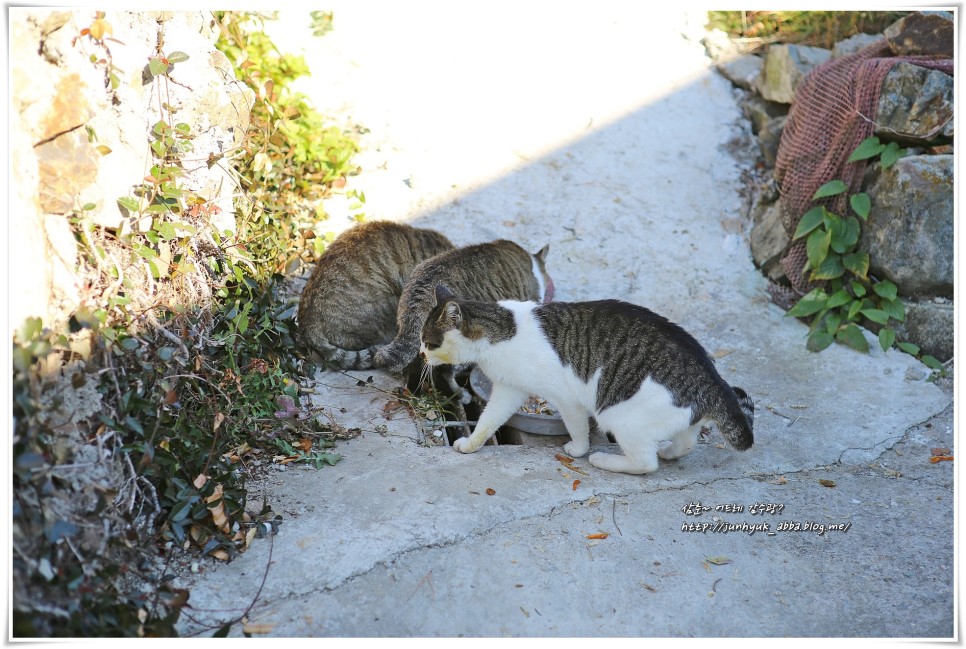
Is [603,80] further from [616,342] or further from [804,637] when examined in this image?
[804,637]

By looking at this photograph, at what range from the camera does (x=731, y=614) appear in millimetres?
3049

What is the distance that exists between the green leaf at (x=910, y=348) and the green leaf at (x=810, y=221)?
0.93 m

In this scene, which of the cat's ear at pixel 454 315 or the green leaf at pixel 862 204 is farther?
the green leaf at pixel 862 204

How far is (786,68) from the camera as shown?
639 centimetres

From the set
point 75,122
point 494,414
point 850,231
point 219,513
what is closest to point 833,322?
point 850,231

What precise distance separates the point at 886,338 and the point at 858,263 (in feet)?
1.67

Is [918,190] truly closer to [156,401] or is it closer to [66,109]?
[156,401]

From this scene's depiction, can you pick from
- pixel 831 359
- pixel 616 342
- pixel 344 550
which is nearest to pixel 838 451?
pixel 831 359

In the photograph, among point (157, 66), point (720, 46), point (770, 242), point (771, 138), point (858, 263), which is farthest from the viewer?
point (720, 46)

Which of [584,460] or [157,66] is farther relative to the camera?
[584,460]

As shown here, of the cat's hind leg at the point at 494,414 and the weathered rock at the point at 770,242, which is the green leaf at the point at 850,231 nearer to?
the weathered rock at the point at 770,242

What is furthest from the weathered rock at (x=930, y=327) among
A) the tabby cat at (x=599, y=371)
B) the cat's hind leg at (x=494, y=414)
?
the cat's hind leg at (x=494, y=414)

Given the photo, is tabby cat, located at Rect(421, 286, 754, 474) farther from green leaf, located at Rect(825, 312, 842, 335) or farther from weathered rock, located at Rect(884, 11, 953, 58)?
weathered rock, located at Rect(884, 11, 953, 58)

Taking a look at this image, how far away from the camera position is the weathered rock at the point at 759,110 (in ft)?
21.6
